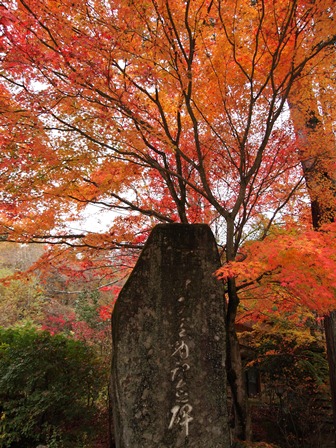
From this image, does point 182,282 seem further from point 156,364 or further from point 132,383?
point 132,383

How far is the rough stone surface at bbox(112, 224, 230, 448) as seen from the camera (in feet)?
11.6

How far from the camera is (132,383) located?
11.8ft

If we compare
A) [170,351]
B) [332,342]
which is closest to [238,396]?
[170,351]

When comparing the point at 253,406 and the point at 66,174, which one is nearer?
the point at 66,174

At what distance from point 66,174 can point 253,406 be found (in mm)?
8185

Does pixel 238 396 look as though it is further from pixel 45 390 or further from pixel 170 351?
pixel 45 390

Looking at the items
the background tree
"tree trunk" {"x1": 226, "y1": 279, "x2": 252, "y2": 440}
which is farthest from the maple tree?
the background tree

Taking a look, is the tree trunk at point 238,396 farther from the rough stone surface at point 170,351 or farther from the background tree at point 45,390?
the background tree at point 45,390

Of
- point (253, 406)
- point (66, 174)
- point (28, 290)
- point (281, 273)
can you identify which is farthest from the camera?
point (28, 290)

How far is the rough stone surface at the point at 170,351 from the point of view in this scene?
11.6 feet

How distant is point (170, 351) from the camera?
3744 millimetres

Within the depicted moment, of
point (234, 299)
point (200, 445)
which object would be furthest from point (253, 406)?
point (200, 445)

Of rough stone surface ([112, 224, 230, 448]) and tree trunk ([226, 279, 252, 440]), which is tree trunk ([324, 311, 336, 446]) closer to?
tree trunk ([226, 279, 252, 440])

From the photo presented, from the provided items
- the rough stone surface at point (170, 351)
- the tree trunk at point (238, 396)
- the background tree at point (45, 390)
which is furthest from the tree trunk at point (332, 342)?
the background tree at point (45, 390)
